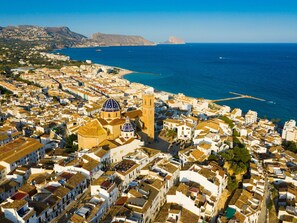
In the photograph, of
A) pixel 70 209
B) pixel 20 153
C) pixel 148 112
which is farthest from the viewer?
pixel 148 112

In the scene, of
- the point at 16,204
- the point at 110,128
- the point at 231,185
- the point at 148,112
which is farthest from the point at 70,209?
the point at 148,112

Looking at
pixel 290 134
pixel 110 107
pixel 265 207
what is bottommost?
pixel 265 207

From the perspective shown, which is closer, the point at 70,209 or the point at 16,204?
the point at 16,204

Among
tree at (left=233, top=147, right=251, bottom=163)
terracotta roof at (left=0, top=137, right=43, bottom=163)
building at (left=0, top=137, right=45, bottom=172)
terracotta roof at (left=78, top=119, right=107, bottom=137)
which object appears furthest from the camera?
terracotta roof at (left=78, top=119, right=107, bottom=137)

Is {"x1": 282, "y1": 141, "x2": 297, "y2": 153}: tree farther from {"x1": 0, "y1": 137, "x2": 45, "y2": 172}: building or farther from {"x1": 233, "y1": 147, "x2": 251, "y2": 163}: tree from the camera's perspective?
{"x1": 0, "y1": 137, "x2": 45, "y2": 172}: building

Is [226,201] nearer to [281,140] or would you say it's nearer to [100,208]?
[100,208]

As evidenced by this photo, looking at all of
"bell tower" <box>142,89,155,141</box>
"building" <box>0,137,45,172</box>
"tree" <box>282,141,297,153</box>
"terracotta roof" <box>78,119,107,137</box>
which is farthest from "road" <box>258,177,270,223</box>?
"building" <box>0,137,45,172</box>

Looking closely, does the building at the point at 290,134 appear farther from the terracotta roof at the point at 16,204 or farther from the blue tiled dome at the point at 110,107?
the terracotta roof at the point at 16,204

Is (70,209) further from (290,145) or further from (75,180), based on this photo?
(290,145)

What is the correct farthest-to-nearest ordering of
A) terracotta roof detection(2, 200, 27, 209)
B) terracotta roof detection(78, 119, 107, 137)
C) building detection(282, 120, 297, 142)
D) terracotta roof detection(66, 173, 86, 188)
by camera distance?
building detection(282, 120, 297, 142), terracotta roof detection(78, 119, 107, 137), terracotta roof detection(66, 173, 86, 188), terracotta roof detection(2, 200, 27, 209)

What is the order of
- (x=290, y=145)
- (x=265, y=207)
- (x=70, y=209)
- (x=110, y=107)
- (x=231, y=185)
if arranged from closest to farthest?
1. (x=70, y=209)
2. (x=265, y=207)
3. (x=231, y=185)
4. (x=110, y=107)
5. (x=290, y=145)
